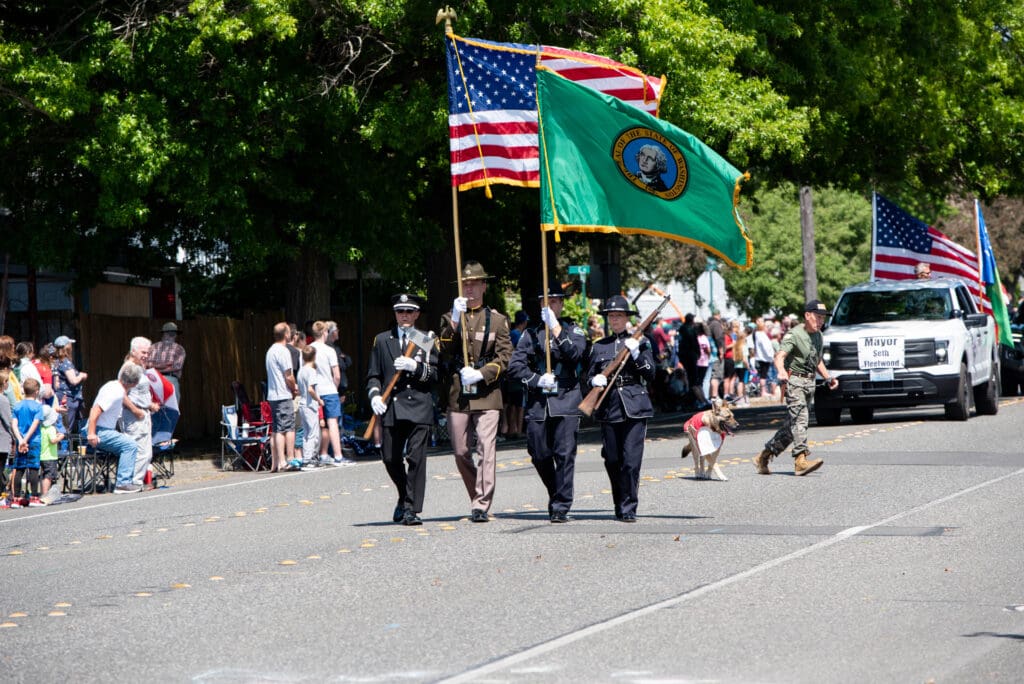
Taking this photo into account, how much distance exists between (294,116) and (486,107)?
28.8 ft

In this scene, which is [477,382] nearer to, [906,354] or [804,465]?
[804,465]

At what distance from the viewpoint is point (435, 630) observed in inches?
328

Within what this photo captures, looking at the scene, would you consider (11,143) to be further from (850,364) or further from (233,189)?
(850,364)

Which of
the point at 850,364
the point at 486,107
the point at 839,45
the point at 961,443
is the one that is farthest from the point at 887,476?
the point at 839,45

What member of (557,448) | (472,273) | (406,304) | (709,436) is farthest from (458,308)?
(709,436)

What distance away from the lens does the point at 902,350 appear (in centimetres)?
2289

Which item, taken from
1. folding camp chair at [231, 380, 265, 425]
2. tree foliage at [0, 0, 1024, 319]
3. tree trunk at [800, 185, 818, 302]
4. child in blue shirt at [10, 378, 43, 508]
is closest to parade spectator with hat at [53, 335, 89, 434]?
child in blue shirt at [10, 378, 43, 508]

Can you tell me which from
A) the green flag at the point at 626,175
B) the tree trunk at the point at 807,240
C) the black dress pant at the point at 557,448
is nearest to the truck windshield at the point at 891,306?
the green flag at the point at 626,175

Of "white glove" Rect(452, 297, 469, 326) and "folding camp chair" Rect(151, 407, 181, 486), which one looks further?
"folding camp chair" Rect(151, 407, 181, 486)

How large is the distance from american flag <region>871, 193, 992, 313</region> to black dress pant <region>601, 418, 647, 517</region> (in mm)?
15920

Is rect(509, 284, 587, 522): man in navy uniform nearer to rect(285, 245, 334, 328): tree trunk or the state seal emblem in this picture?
the state seal emblem

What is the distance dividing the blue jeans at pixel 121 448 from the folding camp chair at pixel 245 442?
114 inches

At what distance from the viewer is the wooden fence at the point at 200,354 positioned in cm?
2528

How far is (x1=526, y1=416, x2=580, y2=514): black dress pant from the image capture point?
497 inches
